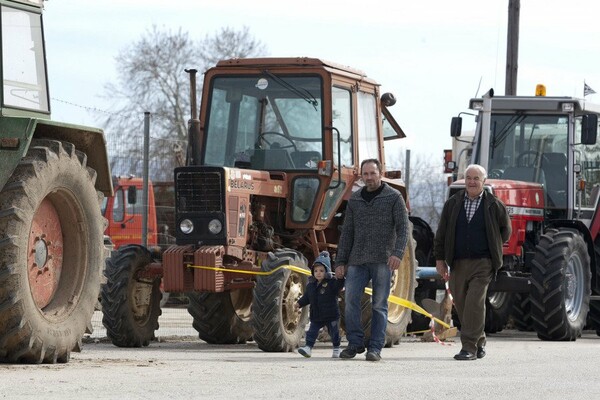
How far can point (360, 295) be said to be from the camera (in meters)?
13.6

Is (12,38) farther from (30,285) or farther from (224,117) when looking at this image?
(224,117)

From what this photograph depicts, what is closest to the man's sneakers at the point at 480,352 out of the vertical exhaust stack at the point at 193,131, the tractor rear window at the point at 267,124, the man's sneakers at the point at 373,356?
the man's sneakers at the point at 373,356

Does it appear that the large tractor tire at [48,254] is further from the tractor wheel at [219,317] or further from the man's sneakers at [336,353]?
the tractor wheel at [219,317]

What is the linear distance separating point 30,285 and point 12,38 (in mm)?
1941

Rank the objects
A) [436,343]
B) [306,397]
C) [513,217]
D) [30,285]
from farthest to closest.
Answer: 1. [513,217]
2. [436,343]
3. [30,285]
4. [306,397]

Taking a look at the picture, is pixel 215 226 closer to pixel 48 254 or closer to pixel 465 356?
pixel 465 356

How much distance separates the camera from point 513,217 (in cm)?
1867

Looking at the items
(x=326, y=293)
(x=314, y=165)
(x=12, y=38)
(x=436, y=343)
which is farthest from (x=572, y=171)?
(x=12, y=38)

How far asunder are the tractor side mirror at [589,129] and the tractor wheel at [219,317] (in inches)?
203

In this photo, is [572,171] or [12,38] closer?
[12,38]

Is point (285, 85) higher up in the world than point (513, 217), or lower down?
higher up

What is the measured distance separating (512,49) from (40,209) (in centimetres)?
1943

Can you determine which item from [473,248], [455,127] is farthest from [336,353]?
[455,127]

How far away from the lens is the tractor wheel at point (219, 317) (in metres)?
15.9
